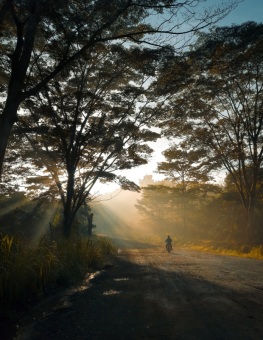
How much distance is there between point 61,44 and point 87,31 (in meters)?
2.05

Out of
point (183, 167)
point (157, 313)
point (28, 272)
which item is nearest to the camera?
point (157, 313)

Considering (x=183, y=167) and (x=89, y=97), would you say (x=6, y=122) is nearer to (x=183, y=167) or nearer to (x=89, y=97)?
(x=89, y=97)

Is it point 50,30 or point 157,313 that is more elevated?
point 50,30

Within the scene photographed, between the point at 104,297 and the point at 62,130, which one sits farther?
the point at 62,130

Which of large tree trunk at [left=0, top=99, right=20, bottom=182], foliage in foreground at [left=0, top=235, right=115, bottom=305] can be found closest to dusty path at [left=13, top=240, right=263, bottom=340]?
foliage in foreground at [left=0, top=235, right=115, bottom=305]

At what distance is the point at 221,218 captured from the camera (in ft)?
159

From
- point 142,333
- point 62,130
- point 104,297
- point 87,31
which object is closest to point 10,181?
point 62,130

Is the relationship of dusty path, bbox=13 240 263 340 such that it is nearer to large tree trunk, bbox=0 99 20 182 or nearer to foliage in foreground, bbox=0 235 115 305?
foliage in foreground, bbox=0 235 115 305

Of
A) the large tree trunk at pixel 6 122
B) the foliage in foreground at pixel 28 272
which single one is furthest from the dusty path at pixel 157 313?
the large tree trunk at pixel 6 122

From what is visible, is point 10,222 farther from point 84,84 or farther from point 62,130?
point 84,84

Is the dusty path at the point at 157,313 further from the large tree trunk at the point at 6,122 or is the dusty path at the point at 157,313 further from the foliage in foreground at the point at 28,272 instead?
the large tree trunk at the point at 6,122

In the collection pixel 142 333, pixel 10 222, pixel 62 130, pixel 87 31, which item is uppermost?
pixel 87 31

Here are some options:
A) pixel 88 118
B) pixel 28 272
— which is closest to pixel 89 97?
pixel 88 118

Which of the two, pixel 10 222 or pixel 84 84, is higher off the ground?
pixel 84 84
